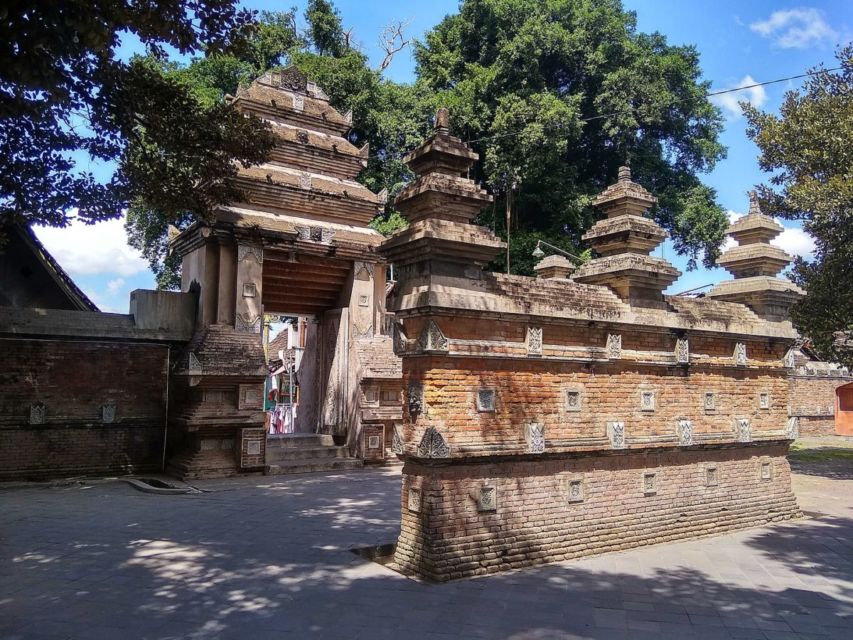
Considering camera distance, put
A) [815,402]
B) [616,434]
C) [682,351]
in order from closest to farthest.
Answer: [616,434] < [682,351] < [815,402]

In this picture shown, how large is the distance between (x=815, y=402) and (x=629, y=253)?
2433 centimetres

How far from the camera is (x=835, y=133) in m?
14.8

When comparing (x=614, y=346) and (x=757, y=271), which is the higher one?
(x=757, y=271)

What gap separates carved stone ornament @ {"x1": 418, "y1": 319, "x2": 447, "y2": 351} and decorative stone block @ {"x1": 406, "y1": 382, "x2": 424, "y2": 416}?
45 centimetres

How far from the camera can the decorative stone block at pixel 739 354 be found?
9906mm

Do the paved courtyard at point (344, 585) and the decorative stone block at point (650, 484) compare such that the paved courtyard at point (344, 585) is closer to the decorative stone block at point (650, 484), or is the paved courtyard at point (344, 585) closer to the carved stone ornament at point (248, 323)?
the decorative stone block at point (650, 484)

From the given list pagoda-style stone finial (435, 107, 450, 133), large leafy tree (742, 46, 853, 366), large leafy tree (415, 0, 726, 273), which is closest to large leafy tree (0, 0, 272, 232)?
pagoda-style stone finial (435, 107, 450, 133)

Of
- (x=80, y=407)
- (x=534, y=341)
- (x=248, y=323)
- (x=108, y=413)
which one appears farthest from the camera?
(x=248, y=323)

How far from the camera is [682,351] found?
363 inches

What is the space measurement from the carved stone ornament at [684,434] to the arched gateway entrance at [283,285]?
8.03 metres

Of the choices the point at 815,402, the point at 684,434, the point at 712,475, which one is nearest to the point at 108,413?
the point at 684,434

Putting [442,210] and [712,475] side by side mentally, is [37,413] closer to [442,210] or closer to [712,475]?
[442,210]

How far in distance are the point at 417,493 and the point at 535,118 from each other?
2001 cm

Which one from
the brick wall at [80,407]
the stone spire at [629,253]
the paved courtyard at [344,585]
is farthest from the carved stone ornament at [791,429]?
the brick wall at [80,407]
